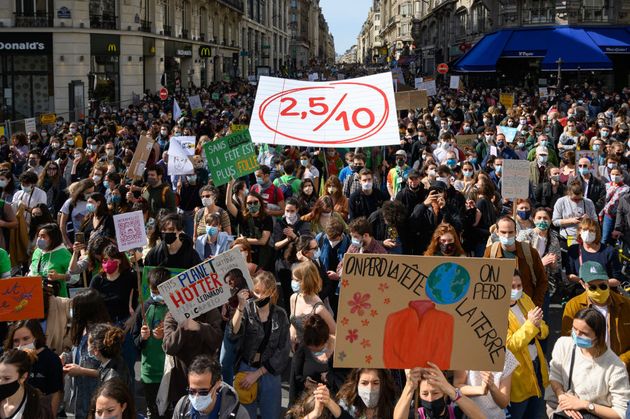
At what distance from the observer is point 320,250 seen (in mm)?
7945

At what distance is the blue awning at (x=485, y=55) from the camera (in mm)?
36719

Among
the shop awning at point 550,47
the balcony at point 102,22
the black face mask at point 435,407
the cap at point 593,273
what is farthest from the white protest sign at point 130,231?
the shop awning at point 550,47

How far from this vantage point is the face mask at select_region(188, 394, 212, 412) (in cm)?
470

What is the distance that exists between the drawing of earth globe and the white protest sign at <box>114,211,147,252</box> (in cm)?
395

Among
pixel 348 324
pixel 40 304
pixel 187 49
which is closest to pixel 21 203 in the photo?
pixel 40 304

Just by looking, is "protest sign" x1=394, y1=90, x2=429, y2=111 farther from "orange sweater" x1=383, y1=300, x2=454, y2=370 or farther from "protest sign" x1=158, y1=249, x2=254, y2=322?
"orange sweater" x1=383, y1=300, x2=454, y2=370

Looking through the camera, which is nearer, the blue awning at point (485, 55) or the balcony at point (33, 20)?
the balcony at point (33, 20)

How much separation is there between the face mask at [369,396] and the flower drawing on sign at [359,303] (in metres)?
0.53

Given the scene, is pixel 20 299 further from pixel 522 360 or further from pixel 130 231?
pixel 522 360

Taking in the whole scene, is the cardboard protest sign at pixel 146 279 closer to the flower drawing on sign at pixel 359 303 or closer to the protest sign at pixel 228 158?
the flower drawing on sign at pixel 359 303

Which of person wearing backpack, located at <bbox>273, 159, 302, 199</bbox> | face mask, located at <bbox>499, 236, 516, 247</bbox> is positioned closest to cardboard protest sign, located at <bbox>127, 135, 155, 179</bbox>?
person wearing backpack, located at <bbox>273, 159, 302, 199</bbox>

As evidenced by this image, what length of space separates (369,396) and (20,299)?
8.80 feet

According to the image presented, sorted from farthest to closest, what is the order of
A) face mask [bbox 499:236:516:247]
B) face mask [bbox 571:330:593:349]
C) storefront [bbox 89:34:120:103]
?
storefront [bbox 89:34:120:103] → face mask [bbox 499:236:516:247] → face mask [bbox 571:330:593:349]

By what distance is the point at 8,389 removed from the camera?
462 cm
